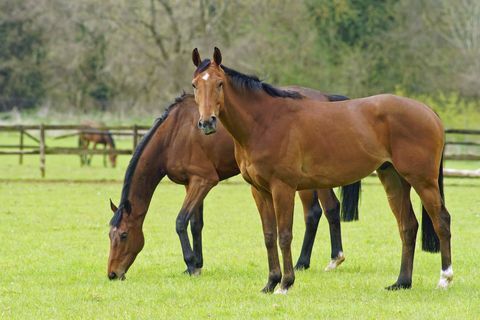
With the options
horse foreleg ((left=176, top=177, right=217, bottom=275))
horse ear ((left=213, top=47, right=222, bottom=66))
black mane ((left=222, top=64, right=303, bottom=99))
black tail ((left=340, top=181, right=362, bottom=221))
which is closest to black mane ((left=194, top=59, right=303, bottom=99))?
black mane ((left=222, top=64, right=303, bottom=99))

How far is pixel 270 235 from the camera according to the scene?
8398 mm

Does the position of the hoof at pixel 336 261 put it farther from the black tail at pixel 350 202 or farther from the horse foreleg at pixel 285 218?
the horse foreleg at pixel 285 218

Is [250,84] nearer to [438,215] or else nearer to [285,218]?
[285,218]

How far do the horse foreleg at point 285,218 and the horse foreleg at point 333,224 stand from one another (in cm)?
188

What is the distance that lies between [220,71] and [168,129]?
2343 millimetres

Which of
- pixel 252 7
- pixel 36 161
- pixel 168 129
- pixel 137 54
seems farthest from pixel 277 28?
pixel 168 129

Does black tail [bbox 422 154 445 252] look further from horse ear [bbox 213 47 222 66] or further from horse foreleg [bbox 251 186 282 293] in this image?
horse ear [bbox 213 47 222 66]

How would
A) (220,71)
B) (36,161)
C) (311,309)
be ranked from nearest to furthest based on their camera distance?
(311,309) → (220,71) → (36,161)

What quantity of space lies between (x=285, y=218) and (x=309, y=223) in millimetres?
2307

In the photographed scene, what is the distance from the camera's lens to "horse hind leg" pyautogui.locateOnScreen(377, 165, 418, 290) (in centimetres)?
853

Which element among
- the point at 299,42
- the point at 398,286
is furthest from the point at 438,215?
the point at 299,42

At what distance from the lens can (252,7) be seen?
151 feet

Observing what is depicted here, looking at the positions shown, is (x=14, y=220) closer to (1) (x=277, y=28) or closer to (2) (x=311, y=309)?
(2) (x=311, y=309)

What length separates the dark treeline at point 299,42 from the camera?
4484cm
